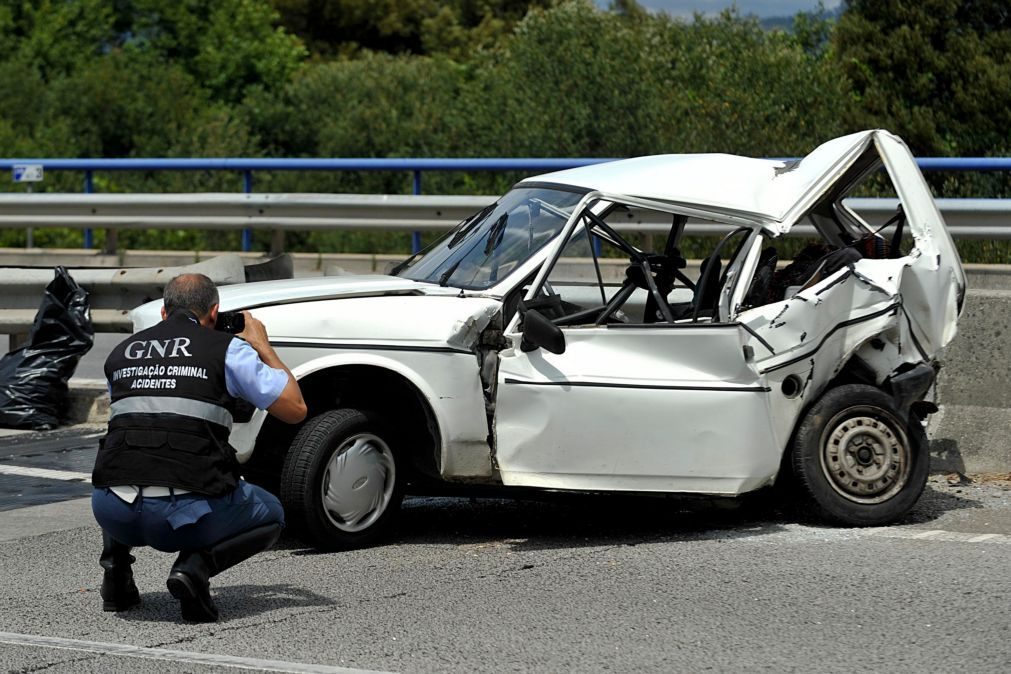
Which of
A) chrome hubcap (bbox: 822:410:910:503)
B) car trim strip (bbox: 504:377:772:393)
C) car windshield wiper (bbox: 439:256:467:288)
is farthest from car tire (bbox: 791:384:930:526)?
car windshield wiper (bbox: 439:256:467:288)

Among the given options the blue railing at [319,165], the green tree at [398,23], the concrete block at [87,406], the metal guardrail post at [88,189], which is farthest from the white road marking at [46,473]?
the green tree at [398,23]

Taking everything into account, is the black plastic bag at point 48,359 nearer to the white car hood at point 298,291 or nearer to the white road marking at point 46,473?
the white road marking at point 46,473

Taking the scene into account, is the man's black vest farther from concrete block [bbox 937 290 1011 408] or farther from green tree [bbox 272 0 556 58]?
green tree [bbox 272 0 556 58]

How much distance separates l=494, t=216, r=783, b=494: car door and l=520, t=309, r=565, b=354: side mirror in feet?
0.44

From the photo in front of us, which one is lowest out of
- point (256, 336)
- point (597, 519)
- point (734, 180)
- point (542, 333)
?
point (597, 519)

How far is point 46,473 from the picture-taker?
925 centimetres

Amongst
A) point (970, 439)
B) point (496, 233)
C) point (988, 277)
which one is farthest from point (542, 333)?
point (988, 277)

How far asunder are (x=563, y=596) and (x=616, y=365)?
1302 mm

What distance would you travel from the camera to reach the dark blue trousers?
5.77m

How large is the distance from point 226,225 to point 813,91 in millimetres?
18168

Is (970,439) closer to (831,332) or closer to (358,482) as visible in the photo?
(831,332)

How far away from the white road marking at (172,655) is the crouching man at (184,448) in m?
0.31

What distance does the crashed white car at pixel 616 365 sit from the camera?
718cm

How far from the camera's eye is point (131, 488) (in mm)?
5785
